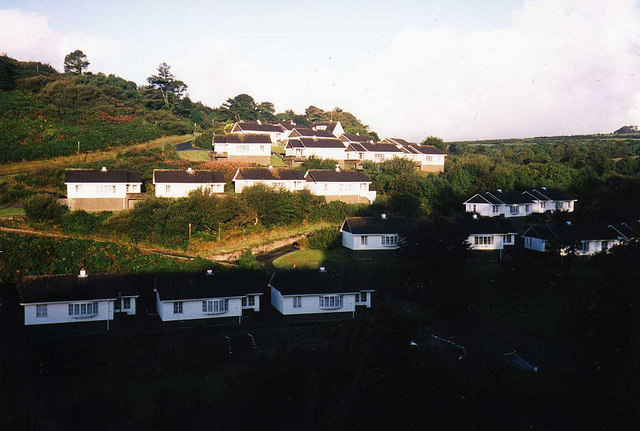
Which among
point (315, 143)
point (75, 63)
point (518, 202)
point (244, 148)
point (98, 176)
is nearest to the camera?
point (98, 176)

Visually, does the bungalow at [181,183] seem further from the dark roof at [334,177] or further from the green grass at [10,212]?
the green grass at [10,212]

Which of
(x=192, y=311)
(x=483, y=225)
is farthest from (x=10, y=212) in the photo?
(x=483, y=225)

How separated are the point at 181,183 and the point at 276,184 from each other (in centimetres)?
722

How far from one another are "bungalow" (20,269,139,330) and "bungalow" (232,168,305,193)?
54.3 feet

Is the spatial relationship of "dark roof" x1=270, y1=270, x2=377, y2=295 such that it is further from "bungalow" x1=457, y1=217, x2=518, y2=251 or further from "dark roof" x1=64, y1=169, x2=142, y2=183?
"dark roof" x1=64, y1=169, x2=142, y2=183

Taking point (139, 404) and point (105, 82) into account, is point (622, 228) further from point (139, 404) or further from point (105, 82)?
point (105, 82)

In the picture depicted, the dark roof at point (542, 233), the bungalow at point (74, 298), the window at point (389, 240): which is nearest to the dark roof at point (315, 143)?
the window at point (389, 240)

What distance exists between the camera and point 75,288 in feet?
78.1

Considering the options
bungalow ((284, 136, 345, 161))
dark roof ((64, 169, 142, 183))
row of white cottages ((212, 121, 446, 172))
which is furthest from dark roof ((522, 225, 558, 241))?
dark roof ((64, 169, 142, 183))

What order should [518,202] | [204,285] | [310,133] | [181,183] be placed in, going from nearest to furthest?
1. [204,285]
2. [181,183]
3. [518,202]
4. [310,133]

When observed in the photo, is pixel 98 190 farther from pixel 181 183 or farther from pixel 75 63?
pixel 75 63

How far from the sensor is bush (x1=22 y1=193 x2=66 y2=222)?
103 feet

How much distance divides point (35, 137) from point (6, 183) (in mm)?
12566

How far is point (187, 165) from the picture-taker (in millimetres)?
45031
